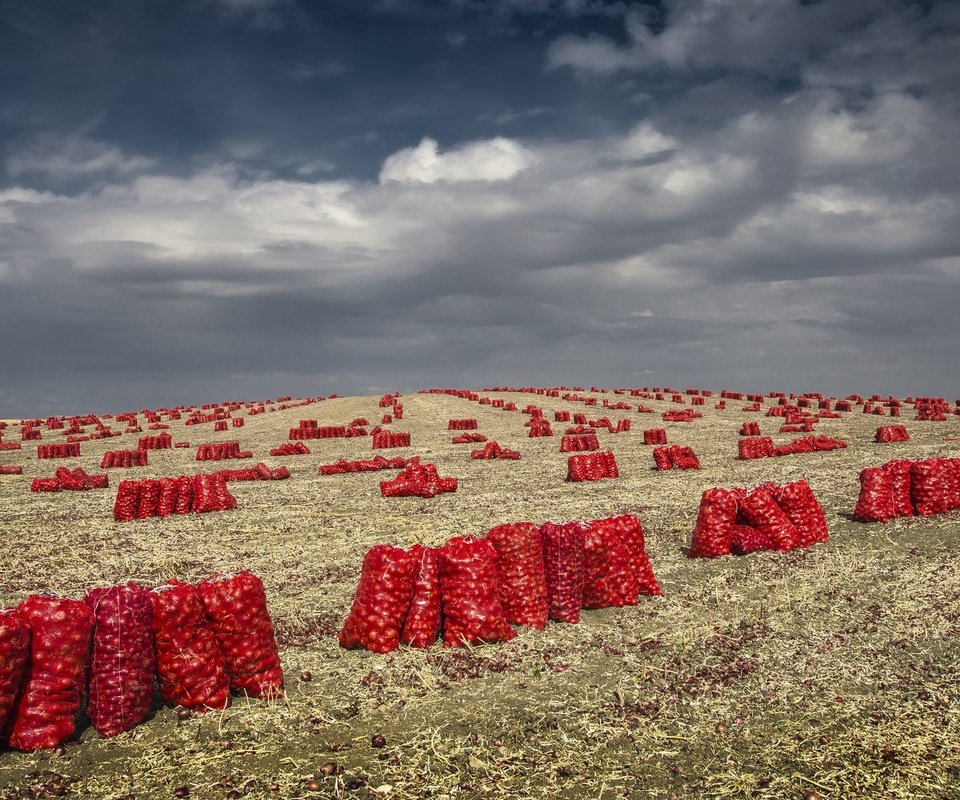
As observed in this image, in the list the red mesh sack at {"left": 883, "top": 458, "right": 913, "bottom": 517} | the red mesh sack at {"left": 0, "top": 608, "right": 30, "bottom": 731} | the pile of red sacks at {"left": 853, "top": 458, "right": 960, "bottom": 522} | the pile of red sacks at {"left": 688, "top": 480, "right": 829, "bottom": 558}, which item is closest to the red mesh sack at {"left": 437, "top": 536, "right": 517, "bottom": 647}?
the red mesh sack at {"left": 0, "top": 608, "right": 30, "bottom": 731}

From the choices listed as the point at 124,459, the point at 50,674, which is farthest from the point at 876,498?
the point at 124,459

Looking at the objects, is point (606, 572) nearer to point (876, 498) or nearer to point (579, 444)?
point (876, 498)

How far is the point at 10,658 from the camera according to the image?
6.34 m

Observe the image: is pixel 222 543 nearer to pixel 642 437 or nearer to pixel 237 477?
pixel 237 477

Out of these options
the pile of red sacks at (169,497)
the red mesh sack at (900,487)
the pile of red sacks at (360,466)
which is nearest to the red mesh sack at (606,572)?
the red mesh sack at (900,487)

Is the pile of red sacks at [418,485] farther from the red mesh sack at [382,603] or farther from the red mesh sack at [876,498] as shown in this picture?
the red mesh sack at [382,603]

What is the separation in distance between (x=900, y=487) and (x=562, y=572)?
8.68 metres

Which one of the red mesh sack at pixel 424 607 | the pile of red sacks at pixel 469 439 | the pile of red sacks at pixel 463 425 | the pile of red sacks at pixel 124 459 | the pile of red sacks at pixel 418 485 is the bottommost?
the red mesh sack at pixel 424 607

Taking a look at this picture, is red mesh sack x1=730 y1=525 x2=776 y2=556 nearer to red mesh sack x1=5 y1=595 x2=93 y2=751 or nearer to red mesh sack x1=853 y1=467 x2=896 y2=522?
red mesh sack x1=853 y1=467 x2=896 y2=522

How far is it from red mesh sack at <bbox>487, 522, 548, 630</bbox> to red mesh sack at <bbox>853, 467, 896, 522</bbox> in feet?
27.3

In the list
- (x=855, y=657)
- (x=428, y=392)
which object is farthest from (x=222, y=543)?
(x=428, y=392)

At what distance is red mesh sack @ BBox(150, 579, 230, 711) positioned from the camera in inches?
277

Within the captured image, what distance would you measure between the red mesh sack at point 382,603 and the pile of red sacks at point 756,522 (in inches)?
236

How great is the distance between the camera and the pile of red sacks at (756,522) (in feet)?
40.4
